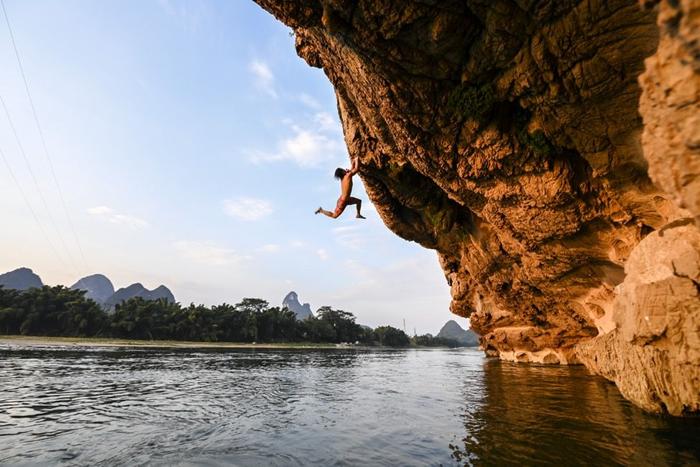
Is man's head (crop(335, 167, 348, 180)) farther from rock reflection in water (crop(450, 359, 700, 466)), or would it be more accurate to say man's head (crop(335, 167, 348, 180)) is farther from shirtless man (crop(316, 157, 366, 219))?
rock reflection in water (crop(450, 359, 700, 466))

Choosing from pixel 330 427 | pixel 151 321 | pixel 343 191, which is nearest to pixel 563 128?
pixel 343 191

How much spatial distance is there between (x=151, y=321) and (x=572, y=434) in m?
81.0

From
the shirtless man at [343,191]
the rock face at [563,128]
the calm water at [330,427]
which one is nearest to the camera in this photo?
the rock face at [563,128]

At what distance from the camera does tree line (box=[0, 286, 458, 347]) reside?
211 feet

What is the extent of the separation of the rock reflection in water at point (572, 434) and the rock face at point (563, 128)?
965 mm

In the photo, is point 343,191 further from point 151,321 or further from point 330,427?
point 151,321

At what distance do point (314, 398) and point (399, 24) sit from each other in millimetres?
14057

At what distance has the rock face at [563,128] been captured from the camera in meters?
4.64

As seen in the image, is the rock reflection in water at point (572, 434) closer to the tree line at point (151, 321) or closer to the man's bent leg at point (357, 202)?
the man's bent leg at point (357, 202)

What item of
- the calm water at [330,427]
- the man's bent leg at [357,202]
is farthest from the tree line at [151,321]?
the man's bent leg at [357,202]

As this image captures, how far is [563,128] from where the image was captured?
1134cm

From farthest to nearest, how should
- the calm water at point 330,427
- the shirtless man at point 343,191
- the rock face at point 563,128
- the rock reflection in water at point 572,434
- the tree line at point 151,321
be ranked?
the tree line at point 151,321
the shirtless man at point 343,191
the calm water at point 330,427
the rock reflection in water at point 572,434
the rock face at point 563,128

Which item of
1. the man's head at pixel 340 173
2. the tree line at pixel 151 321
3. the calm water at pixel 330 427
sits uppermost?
the man's head at pixel 340 173

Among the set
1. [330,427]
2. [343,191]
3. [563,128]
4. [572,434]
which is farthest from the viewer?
[343,191]
